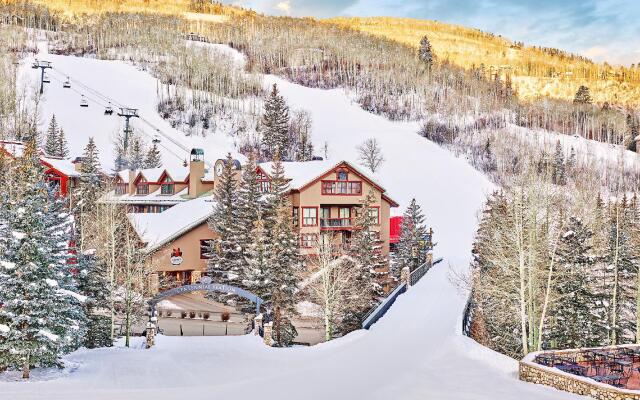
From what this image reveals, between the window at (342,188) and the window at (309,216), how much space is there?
1738 millimetres

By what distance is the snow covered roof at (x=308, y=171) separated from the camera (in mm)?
40406

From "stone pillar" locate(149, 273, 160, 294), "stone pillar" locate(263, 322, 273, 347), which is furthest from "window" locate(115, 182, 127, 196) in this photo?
"stone pillar" locate(263, 322, 273, 347)

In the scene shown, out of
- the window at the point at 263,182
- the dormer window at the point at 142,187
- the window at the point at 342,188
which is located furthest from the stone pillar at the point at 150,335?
the dormer window at the point at 142,187

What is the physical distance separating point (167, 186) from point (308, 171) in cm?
1770

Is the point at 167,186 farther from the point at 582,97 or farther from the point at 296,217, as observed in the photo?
the point at 582,97

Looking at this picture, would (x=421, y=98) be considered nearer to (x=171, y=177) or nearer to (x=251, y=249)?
(x=171, y=177)

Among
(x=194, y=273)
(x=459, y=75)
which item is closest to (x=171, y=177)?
(x=194, y=273)

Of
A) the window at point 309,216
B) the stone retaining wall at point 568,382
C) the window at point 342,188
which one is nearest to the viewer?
the stone retaining wall at point 568,382

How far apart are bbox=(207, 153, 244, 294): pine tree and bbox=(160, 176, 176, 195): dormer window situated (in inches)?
610

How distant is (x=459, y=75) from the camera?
503ft

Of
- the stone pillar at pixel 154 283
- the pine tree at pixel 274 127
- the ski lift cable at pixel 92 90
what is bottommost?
the stone pillar at pixel 154 283

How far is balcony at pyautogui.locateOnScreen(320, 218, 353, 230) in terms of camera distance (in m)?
41.3

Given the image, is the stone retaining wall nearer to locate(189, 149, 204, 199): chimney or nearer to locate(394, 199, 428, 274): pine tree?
Answer: locate(394, 199, 428, 274): pine tree

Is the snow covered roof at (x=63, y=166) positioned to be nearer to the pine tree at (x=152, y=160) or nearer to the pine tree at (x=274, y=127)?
the pine tree at (x=152, y=160)
